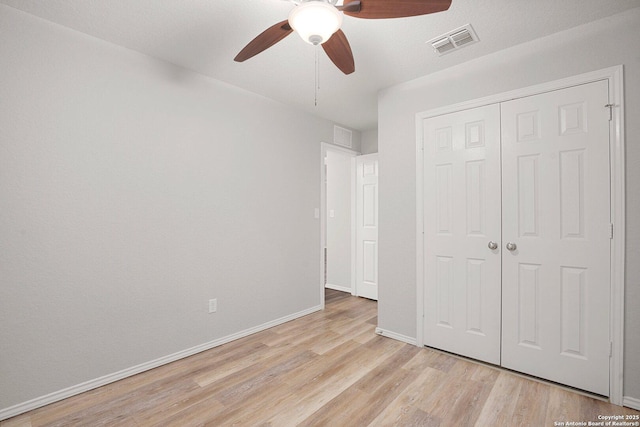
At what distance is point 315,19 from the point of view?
134cm

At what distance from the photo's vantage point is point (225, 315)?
9.55ft

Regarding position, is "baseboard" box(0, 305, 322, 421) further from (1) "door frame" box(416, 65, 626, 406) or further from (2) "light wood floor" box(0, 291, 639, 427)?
(1) "door frame" box(416, 65, 626, 406)

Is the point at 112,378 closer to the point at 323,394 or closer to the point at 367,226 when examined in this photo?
the point at 323,394

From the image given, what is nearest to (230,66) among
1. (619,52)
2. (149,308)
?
(149,308)

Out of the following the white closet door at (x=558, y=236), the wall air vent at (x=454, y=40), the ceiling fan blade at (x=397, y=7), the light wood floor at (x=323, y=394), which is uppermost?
the wall air vent at (x=454, y=40)

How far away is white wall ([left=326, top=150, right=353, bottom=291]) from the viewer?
4.75m

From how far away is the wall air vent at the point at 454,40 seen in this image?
211 cm

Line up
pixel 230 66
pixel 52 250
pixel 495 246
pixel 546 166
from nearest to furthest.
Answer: pixel 52 250 < pixel 546 166 < pixel 495 246 < pixel 230 66

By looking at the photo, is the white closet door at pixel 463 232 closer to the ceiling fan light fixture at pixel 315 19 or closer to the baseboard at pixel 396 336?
the baseboard at pixel 396 336

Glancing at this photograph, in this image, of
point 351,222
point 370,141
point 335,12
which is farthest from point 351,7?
point 351,222

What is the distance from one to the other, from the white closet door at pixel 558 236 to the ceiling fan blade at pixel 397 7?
1.38 meters

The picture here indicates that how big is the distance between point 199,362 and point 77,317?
0.97 metres

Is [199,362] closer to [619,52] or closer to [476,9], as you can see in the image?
[476,9]

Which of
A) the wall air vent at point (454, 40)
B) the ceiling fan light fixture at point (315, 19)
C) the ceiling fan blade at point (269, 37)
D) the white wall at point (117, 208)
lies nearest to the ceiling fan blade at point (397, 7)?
the ceiling fan light fixture at point (315, 19)
